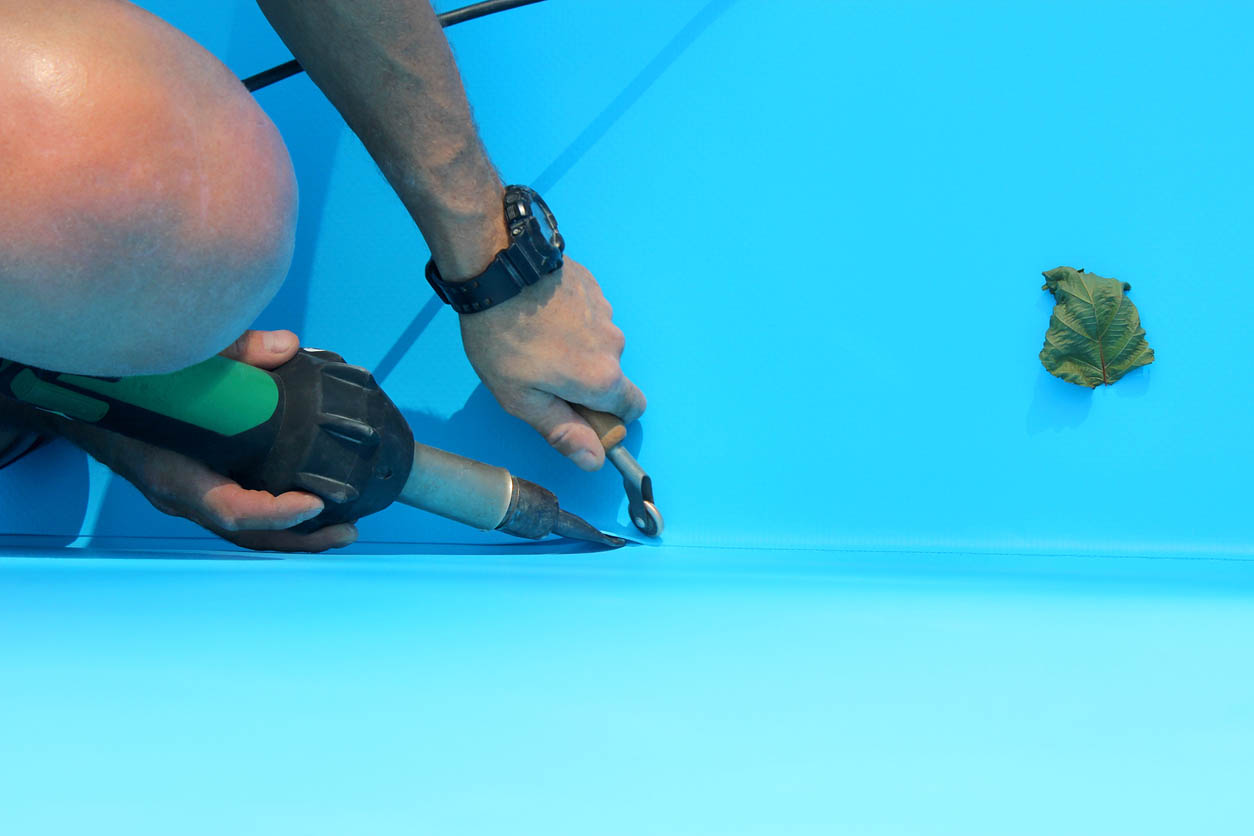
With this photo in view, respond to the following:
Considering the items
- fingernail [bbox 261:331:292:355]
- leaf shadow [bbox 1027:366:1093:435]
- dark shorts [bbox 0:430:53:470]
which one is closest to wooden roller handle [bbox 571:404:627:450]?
fingernail [bbox 261:331:292:355]

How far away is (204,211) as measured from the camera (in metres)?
0.56

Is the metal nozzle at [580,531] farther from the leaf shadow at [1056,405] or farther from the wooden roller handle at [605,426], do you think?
the leaf shadow at [1056,405]

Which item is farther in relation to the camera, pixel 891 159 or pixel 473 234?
pixel 891 159

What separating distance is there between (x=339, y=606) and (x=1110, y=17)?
822mm

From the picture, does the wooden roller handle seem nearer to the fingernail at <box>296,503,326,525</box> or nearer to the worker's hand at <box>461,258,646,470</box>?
the worker's hand at <box>461,258,646,470</box>

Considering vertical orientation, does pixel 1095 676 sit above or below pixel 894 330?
below

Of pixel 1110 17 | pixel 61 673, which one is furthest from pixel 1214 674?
pixel 1110 17

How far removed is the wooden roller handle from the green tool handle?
189 millimetres

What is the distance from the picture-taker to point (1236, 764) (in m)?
0.27

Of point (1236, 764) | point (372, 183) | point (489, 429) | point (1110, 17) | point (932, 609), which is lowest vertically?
point (1236, 764)

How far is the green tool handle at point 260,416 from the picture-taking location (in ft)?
2.08

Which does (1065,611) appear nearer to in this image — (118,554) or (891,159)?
(891,159)

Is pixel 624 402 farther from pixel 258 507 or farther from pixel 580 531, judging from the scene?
pixel 258 507

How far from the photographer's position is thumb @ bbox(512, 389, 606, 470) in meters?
0.80
